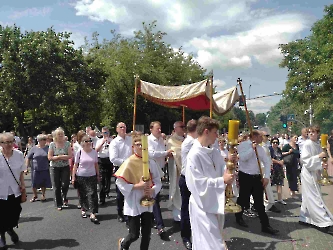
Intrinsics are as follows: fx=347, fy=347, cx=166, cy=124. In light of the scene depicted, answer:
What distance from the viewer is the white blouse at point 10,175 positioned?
5500 millimetres

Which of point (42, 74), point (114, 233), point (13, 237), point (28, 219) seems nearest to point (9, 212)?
point (13, 237)

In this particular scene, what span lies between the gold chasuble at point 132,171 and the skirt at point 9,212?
2.23m

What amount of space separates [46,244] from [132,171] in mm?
2497

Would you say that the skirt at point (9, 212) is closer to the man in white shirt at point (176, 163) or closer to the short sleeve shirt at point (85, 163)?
the short sleeve shirt at point (85, 163)

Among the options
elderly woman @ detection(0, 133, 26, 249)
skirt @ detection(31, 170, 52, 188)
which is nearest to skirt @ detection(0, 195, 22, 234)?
elderly woman @ detection(0, 133, 26, 249)

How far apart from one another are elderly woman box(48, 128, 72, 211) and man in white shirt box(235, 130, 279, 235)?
4.02 meters

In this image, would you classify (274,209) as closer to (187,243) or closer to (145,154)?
(187,243)

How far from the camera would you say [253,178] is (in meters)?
6.41

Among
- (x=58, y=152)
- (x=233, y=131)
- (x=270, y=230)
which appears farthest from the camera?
(x=58, y=152)

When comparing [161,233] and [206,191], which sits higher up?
[206,191]

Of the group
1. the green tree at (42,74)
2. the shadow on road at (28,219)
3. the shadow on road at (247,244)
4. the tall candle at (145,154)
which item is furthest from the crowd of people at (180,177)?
the green tree at (42,74)

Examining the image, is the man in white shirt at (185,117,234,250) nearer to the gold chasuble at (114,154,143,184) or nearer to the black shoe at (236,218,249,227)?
the gold chasuble at (114,154,143,184)

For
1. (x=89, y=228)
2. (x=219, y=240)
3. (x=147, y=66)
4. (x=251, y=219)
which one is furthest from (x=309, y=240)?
(x=147, y=66)

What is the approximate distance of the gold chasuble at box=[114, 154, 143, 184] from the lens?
4.47 meters
